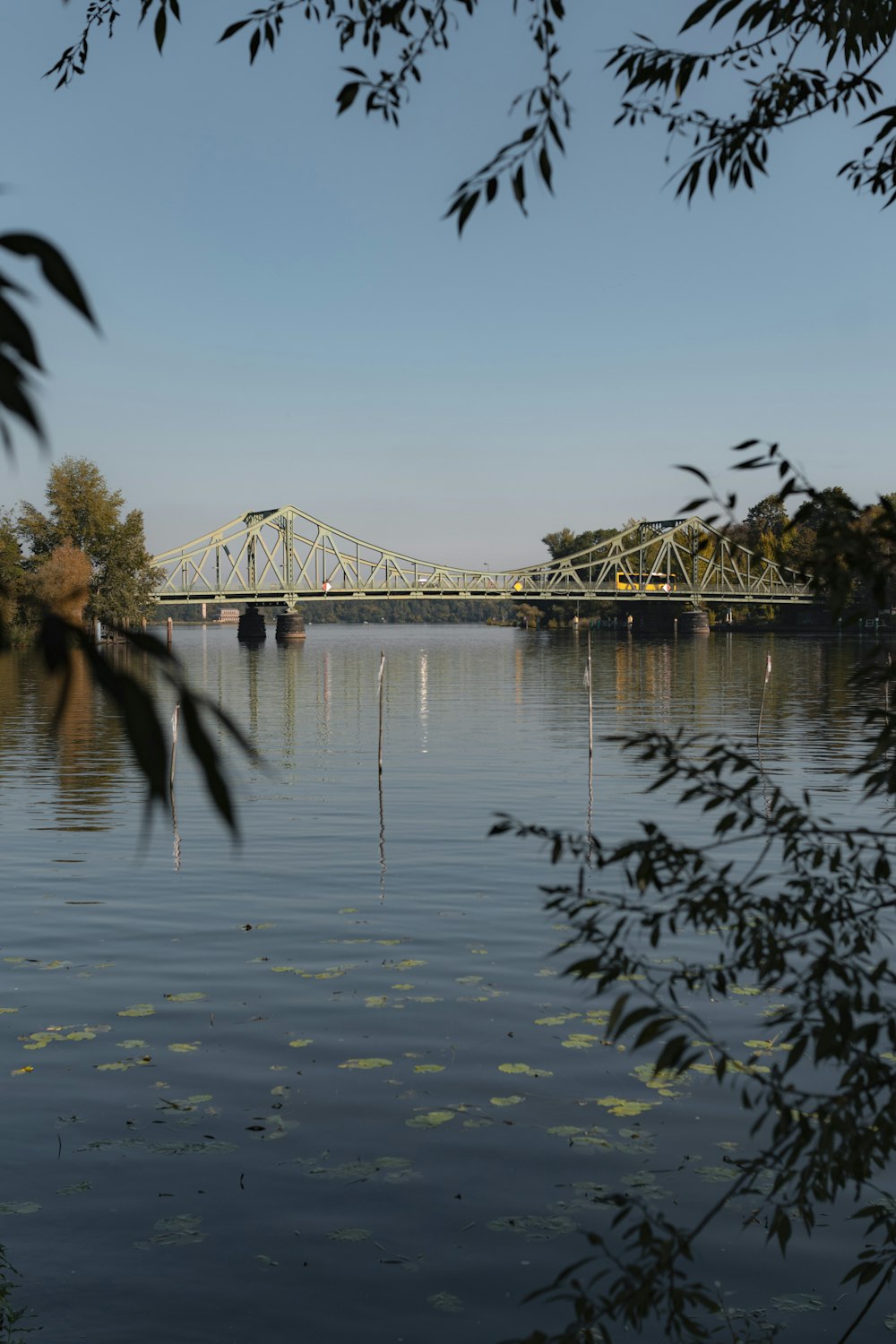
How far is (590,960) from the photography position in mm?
5004

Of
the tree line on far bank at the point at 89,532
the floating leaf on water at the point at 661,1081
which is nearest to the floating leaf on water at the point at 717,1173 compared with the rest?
the floating leaf on water at the point at 661,1081

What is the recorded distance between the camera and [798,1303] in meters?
8.44

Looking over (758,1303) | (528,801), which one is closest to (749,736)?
(528,801)

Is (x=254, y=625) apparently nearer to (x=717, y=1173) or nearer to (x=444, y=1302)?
(x=717, y=1173)

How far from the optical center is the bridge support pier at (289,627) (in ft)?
606

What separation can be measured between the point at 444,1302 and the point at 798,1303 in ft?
7.36

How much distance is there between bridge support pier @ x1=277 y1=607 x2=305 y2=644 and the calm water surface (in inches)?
6101

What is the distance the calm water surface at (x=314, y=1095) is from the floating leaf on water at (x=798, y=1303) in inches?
2.2

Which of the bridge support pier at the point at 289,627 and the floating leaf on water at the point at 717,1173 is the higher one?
the bridge support pier at the point at 289,627

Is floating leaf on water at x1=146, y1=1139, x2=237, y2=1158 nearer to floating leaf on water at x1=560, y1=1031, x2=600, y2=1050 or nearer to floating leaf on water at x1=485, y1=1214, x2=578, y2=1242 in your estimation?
floating leaf on water at x1=485, y1=1214, x2=578, y2=1242

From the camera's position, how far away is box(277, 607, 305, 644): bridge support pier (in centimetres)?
18462

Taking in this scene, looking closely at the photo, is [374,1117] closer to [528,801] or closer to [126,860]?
[126,860]

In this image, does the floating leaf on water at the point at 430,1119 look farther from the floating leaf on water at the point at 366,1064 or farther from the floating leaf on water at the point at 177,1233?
the floating leaf on water at the point at 177,1233

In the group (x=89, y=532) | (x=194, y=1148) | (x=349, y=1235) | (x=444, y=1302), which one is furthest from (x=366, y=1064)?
(x=89, y=532)
